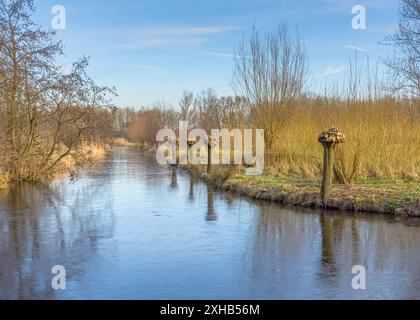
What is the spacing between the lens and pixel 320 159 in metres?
15.9

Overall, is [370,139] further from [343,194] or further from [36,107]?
[36,107]

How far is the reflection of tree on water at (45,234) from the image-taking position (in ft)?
20.9

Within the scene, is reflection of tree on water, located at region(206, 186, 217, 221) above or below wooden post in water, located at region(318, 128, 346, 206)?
below

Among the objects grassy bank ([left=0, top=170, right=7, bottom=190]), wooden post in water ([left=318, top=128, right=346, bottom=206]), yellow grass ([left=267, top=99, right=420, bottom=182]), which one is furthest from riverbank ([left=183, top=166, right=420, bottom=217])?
grassy bank ([left=0, top=170, right=7, bottom=190])

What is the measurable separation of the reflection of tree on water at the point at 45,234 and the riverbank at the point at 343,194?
442 cm

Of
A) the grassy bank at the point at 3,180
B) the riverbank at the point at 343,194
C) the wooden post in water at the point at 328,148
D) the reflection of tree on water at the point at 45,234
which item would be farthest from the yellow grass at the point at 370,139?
the grassy bank at the point at 3,180

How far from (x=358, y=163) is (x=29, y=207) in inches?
357

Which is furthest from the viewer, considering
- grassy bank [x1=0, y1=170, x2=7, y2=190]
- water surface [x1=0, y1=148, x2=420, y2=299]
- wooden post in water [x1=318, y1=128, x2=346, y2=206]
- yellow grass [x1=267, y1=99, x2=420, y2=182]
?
grassy bank [x1=0, y1=170, x2=7, y2=190]

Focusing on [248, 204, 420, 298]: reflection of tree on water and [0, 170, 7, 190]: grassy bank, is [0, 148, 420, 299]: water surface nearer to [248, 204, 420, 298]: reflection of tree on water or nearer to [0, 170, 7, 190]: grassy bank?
[248, 204, 420, 298]: reflection of tree on water

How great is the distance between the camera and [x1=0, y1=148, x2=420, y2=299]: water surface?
6000 millimetres

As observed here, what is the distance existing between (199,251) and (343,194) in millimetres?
5672

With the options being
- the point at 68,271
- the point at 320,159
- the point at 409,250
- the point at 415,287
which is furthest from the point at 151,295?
the point at 320,159

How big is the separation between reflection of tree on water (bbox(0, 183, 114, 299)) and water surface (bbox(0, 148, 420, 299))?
2 centimetres

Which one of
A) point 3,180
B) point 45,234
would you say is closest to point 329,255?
point 45,234
